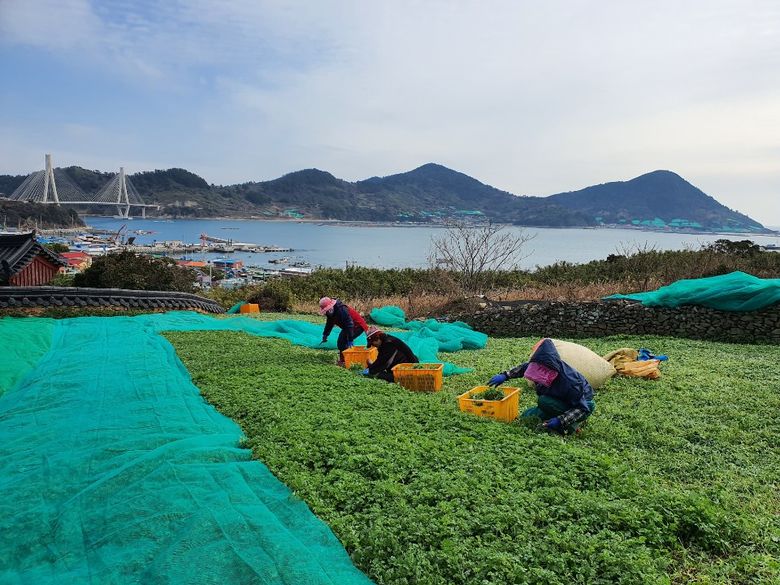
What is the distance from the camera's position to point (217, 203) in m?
126

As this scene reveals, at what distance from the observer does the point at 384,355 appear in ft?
27.6

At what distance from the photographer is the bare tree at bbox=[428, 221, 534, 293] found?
78.9ft

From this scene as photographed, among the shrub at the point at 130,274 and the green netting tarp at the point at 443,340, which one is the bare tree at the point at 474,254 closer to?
the green netting tarp at the point at 443,340

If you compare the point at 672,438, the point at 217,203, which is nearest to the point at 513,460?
the point at 672,438

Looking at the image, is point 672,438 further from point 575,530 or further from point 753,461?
point 575,530

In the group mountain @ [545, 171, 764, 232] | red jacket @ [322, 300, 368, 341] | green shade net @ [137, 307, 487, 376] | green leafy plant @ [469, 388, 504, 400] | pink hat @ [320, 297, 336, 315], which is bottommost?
green shade net @ [137, 307, 487, 376]

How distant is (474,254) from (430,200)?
11777 cm

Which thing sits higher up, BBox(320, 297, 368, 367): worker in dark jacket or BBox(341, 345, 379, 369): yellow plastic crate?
BBox(320, 297, 368, 367): worker in dark jacket

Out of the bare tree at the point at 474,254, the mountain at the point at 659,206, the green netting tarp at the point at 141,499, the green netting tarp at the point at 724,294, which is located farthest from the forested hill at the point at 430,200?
the green netting tarp at the point at 141,499

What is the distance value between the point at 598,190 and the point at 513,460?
507 ft

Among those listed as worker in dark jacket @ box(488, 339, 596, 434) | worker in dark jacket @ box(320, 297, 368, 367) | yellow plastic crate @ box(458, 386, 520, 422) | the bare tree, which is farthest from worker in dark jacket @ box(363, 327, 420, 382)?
the bare tree

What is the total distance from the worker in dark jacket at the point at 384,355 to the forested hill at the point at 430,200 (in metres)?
106

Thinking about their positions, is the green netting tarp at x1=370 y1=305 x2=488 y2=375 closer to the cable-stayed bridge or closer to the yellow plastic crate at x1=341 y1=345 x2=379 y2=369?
the yellow plastic crate at x1=341 y1=345 x2=379 y2=369

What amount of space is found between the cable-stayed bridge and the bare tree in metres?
61.1
